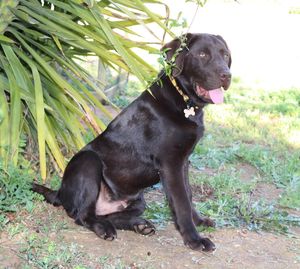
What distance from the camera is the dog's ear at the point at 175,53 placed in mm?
3719

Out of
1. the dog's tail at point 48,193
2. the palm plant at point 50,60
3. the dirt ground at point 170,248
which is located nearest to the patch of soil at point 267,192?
the dirt ground at point 170,248

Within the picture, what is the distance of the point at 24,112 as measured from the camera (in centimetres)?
440

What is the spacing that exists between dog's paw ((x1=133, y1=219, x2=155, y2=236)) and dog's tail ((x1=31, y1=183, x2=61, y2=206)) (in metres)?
0.56

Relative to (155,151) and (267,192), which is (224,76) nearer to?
(155,151)

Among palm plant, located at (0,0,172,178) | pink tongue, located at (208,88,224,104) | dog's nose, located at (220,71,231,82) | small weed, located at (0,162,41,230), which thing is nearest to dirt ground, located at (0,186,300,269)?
small weed, located at (0,162,41,230)

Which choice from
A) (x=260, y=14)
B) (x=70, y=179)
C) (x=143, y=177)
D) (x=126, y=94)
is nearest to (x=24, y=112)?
(x=70, y=179)

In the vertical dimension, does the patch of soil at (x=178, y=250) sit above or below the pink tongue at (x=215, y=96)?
below

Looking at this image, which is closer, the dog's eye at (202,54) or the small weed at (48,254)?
the small weed at (48,254)

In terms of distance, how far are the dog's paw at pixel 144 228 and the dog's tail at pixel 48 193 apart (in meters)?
0.56

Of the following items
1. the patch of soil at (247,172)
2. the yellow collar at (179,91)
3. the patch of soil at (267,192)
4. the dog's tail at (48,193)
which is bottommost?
the dog's tail at (48,193)

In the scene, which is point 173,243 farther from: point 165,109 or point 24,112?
point 24,112

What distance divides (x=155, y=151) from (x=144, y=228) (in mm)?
496

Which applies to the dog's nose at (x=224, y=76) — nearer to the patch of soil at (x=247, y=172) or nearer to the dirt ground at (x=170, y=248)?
the dirt ground at (x=170, y=248)

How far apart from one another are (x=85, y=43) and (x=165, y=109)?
0.84 metres
